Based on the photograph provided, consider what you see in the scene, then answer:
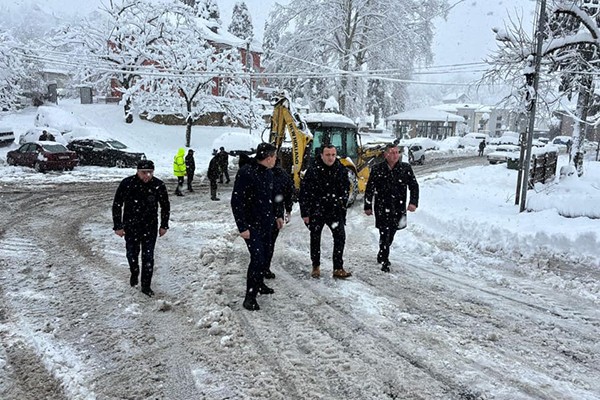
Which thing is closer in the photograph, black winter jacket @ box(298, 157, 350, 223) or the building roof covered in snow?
black winter jacket @ box(298, 157, 350, 223)

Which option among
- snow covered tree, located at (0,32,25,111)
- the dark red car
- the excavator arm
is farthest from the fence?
snow covered tree, located at (0,32,25,111)

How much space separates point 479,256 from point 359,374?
185 inches

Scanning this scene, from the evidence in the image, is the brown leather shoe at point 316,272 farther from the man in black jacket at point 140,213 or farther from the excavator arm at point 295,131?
the excavator arm at point 295,131

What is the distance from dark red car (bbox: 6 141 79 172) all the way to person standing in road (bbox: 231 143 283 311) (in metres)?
16.9

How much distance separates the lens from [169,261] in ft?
23.1

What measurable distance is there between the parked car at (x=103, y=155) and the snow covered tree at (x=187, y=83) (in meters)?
7.63

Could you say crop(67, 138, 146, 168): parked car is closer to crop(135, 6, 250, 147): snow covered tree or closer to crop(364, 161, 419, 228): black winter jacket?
crop(135, 6, 250, 147): snow covered tree

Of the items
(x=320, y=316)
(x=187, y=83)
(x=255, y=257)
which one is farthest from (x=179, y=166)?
(x=187, y=83)

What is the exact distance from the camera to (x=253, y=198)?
497cm

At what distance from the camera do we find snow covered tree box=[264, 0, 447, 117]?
28219mm

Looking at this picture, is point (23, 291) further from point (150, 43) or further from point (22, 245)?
point (150, 43)

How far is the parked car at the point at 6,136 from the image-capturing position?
82.8 feet

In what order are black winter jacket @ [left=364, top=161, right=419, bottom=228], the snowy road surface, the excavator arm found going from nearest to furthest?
1. the snowy road surface
2. black winter jacket @ [left=364, top=161, right=419, bottom=228]
3. the excavator arm

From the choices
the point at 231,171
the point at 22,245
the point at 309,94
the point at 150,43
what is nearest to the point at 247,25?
the point at 150,43
